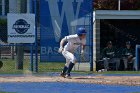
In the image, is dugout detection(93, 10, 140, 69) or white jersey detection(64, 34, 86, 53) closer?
white jersey detection(64, 34, 86, 53)

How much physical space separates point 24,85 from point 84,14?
7417 mm

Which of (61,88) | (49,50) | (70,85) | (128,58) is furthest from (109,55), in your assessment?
(61,88)

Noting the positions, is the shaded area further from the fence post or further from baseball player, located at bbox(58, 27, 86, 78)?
the fence post

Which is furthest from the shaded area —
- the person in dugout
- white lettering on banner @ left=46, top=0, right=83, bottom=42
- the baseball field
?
the person in dugout

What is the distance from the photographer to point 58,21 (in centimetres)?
2159

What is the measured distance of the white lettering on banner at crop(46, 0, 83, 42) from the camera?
2155 cm

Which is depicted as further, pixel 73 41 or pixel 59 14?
pixel 59 14

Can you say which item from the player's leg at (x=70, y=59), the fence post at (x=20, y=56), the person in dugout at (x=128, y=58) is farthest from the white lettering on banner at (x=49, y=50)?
the player's leg at (x=70, y=59)

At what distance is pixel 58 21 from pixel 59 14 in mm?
312

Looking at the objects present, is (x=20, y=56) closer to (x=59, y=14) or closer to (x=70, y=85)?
(x=59, y=14)

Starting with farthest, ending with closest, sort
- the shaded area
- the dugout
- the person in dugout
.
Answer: the dugout, the person in dugout, the shaded area

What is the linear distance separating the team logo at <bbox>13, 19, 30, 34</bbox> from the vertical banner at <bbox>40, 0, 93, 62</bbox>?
0.99 m

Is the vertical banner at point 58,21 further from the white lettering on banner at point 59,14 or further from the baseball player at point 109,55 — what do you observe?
the baseball player at point 109,55

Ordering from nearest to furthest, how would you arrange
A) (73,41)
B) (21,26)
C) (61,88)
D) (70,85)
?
(61,88)
(70,85)
(73,41)
(21,26)
